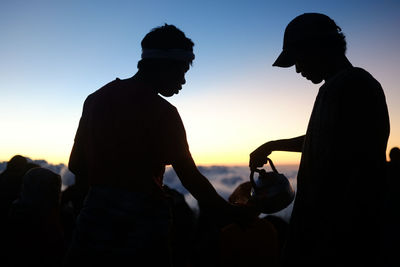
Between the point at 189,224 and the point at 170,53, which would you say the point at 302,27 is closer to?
the point at 170,53

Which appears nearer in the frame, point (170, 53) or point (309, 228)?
point (309, 228)

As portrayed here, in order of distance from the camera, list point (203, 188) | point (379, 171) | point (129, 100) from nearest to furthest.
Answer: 1. point (379, 171)
2. point (129, 100)
3. point (203, 188)

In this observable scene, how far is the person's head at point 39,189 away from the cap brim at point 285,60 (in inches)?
132

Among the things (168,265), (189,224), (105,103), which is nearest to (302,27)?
Answer: (105,103)

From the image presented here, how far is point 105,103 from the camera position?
2170 millimetres

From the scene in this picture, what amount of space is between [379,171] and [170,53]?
146cm

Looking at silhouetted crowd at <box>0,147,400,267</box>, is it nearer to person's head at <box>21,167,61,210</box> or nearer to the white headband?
person's head at <box>21,167,61,210</box>

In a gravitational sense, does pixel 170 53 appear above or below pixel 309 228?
above

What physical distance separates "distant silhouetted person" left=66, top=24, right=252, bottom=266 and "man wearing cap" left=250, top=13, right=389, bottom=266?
0.67 metres

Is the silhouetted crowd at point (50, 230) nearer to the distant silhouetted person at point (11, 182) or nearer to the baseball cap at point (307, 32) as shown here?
the distant silhouetted person at point (11, 182)

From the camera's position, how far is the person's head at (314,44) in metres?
2.19

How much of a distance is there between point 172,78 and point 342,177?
124 centimetres

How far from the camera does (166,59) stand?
2.42 metres

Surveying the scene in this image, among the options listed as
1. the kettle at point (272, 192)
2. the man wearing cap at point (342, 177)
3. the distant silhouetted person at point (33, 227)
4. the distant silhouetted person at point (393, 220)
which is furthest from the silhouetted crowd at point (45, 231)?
the distant silhouetted person at point (393, 220)
